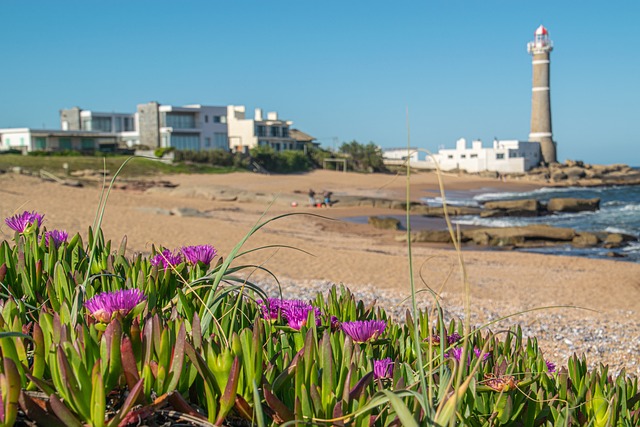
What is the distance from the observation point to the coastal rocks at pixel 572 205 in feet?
121

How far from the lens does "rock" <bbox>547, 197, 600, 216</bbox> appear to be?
36.8 meters

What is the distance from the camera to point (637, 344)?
293 inches

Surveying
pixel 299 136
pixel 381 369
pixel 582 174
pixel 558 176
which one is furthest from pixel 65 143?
pixel 381 369

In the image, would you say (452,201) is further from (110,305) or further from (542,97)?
(110,305)

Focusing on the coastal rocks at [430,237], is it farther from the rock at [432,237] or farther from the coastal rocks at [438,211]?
the coastal rocks at [438,211]

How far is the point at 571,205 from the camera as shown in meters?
37.2

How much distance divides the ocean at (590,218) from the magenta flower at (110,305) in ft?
7.38

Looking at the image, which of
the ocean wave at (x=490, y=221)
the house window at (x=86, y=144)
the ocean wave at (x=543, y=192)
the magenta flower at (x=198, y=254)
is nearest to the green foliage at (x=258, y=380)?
the magenta flower at (x=198, y=254)

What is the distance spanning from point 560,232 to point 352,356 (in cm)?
2319

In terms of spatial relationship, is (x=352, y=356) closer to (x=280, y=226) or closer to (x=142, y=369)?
(x=142, y=369)

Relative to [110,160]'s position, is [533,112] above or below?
above

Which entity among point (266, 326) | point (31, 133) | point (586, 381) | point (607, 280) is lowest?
point (607, 280)

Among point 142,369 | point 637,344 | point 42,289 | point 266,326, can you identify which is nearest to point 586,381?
point 266,326

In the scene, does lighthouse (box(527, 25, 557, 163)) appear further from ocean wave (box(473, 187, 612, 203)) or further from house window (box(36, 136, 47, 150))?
house window (box(36, 136, 47, 150))
